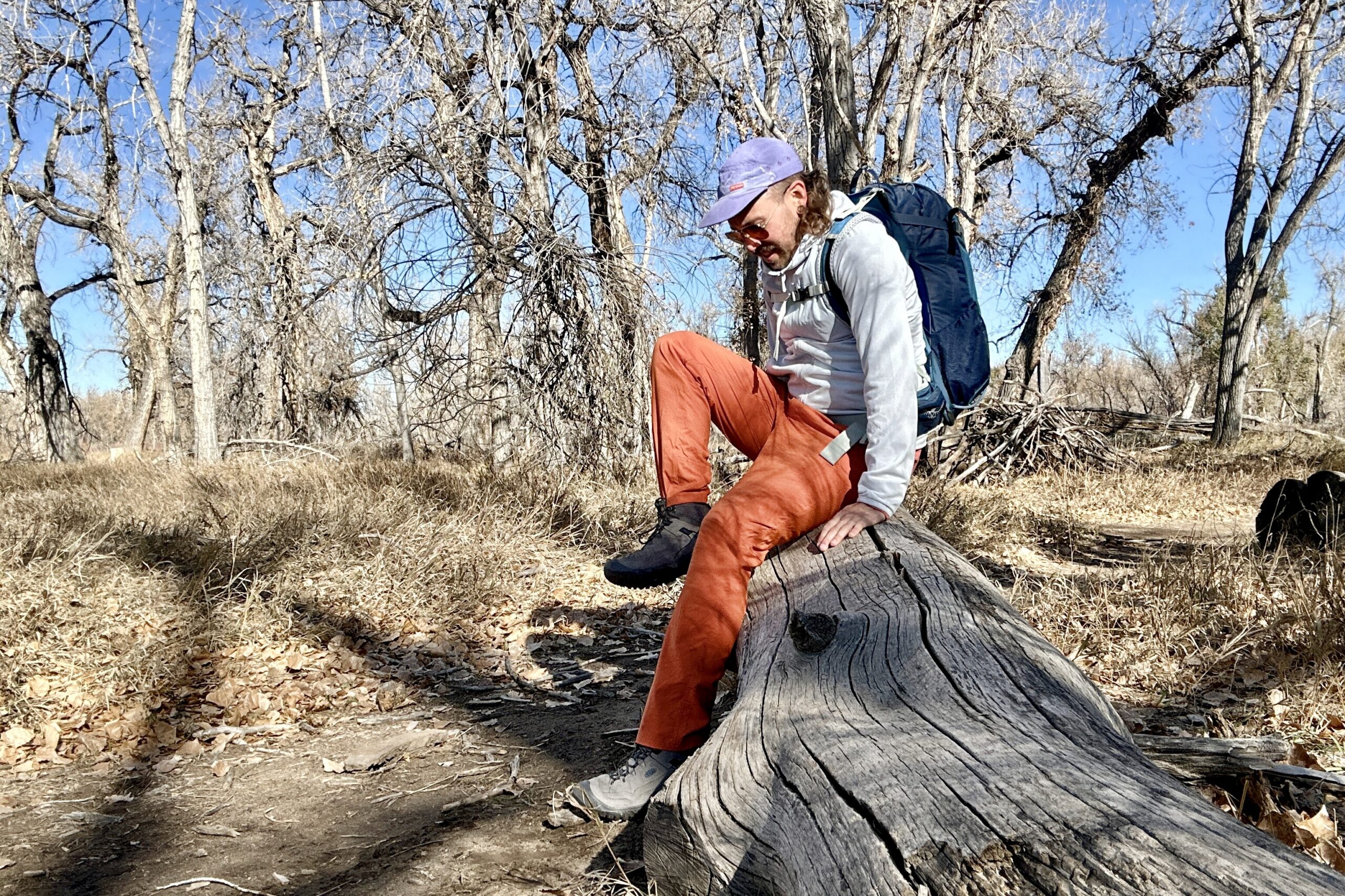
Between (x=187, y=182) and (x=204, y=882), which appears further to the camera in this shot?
(x=187, y=182)

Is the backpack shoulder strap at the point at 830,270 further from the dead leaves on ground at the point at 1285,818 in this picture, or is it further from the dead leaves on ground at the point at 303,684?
the dead leaves on ground at the point at 303,684

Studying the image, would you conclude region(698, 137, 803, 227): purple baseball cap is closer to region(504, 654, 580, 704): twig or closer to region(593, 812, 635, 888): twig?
region(593, 812, 635, 888): twig

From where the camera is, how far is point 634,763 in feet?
8.39

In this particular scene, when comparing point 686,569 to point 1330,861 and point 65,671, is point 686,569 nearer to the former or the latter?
point 1330,861

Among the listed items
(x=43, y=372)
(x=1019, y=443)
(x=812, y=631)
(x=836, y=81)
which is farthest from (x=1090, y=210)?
(x=43, y=372)

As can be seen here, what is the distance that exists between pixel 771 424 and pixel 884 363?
66 cm

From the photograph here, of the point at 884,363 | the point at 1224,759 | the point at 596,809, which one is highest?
the point at 884,363

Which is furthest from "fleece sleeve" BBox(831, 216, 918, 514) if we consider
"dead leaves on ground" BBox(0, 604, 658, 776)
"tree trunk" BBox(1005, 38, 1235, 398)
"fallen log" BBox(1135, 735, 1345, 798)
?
"tree trunk" BBox(1005, 38, 1235, 398)

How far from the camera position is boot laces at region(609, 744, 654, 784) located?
2539 millimetres

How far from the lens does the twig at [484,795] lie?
2.98 metres

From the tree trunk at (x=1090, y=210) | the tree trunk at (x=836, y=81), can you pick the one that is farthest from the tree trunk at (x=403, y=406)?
the tree trunk at (x=1090, y=210)

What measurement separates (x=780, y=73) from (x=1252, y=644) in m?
8.73

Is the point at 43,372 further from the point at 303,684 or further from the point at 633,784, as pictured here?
the point at 633,784

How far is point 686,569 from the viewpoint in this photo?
2.92 m
